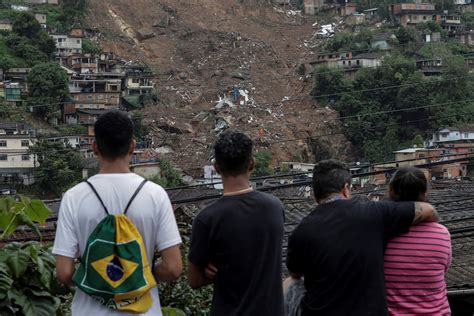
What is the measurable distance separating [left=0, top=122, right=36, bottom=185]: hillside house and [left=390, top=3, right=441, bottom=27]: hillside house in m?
20.9

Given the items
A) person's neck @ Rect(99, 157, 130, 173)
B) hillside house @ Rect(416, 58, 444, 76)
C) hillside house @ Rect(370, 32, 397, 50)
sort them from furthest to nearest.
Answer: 1. hillside house @ Rect(370, 32, 397, 50)
2. hillside house @ Rect(416, 58, 444, 76)
3. person's neck @ Rect(99, 157, 130, 173)

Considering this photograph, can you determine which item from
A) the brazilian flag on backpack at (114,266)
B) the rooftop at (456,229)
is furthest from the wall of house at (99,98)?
the brazilian flag on backpack at (114,266)

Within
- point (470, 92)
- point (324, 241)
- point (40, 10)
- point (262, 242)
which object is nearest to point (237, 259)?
point (262, 242)

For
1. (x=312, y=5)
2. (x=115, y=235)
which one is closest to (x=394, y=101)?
(x=312, y=5)

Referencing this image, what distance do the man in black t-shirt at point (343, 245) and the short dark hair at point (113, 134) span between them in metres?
0.58

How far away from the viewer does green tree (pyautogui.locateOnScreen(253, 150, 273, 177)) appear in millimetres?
32688

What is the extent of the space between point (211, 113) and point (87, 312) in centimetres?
3587

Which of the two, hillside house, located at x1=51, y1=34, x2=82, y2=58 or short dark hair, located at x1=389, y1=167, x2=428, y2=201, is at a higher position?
hillside house, located at x1=51, y1=34, x2=82, y2=58

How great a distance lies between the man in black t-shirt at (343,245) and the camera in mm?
2834

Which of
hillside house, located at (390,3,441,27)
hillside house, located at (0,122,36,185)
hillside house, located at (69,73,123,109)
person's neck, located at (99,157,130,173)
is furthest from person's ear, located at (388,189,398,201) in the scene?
hillside house, located at (390,3,441,27)

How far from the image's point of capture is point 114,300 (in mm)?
2568

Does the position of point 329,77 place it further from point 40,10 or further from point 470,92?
point 40,10

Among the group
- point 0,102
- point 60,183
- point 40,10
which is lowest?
point 60,183

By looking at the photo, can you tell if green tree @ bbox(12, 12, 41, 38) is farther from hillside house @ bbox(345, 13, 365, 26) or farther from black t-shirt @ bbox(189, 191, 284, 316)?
black t-shirt @ bbox(189, 191, 284, 316)
